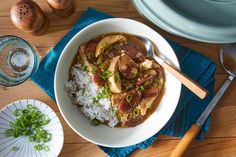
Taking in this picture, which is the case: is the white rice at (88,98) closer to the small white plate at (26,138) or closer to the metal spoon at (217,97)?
the small white plate at (26,138)

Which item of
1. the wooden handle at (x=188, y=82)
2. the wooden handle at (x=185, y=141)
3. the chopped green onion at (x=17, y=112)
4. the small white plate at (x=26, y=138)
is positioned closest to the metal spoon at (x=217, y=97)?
the wooden handle at (x=185, y=141)

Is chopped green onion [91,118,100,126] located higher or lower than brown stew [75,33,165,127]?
lower

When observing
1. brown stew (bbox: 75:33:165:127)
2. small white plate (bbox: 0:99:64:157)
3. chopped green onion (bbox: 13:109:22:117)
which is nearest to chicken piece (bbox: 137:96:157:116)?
brown stew (bbox: 75:33:165:127)

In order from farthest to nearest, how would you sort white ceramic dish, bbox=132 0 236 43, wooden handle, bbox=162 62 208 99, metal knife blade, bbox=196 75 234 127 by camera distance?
metal knife blade, bbox=196 75 234 127
wooden handle, bbox=162 62 208 99
white ceramic dish, bbox=132 0 236 43

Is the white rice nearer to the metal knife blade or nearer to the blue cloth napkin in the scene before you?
the blue cloth napkin

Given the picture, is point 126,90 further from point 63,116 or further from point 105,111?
point 63,116

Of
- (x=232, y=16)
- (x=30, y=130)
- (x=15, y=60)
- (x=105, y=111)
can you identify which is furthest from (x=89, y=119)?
(x=232, y=16)
